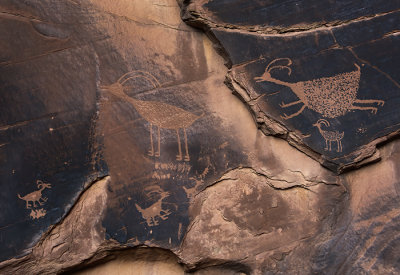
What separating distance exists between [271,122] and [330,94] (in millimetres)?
503

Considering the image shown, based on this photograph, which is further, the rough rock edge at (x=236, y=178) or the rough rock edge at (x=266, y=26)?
the rough rock edge at (x=266, y=26)

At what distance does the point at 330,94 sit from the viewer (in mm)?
2949

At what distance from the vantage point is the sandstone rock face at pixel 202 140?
285cm

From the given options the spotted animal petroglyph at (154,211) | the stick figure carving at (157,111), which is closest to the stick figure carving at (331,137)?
the stick figure carving at (157,111)

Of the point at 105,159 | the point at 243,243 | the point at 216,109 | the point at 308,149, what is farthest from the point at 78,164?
the point at 308,149

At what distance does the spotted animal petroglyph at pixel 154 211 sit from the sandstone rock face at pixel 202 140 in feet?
0.03

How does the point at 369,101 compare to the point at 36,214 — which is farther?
the point at 369,101

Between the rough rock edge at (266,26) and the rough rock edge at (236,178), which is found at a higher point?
the rough rock edge at (266,26)

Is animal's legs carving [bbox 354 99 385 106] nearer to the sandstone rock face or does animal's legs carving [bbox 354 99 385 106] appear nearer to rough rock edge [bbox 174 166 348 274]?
the sandstone rock face

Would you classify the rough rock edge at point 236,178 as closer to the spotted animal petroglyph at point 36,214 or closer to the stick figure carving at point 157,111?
the stick figure carving at point 157,111

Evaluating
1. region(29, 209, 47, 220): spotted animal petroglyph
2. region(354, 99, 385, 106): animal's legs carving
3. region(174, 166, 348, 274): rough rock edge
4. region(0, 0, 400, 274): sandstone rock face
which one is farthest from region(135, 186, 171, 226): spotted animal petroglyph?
region(354, 99, 385, 106): animal's legs carving

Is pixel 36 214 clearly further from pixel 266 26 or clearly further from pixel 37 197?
pixel 266 26

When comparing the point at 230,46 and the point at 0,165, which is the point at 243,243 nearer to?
the point at 230,46

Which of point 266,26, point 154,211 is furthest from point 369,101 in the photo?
point 154,211
